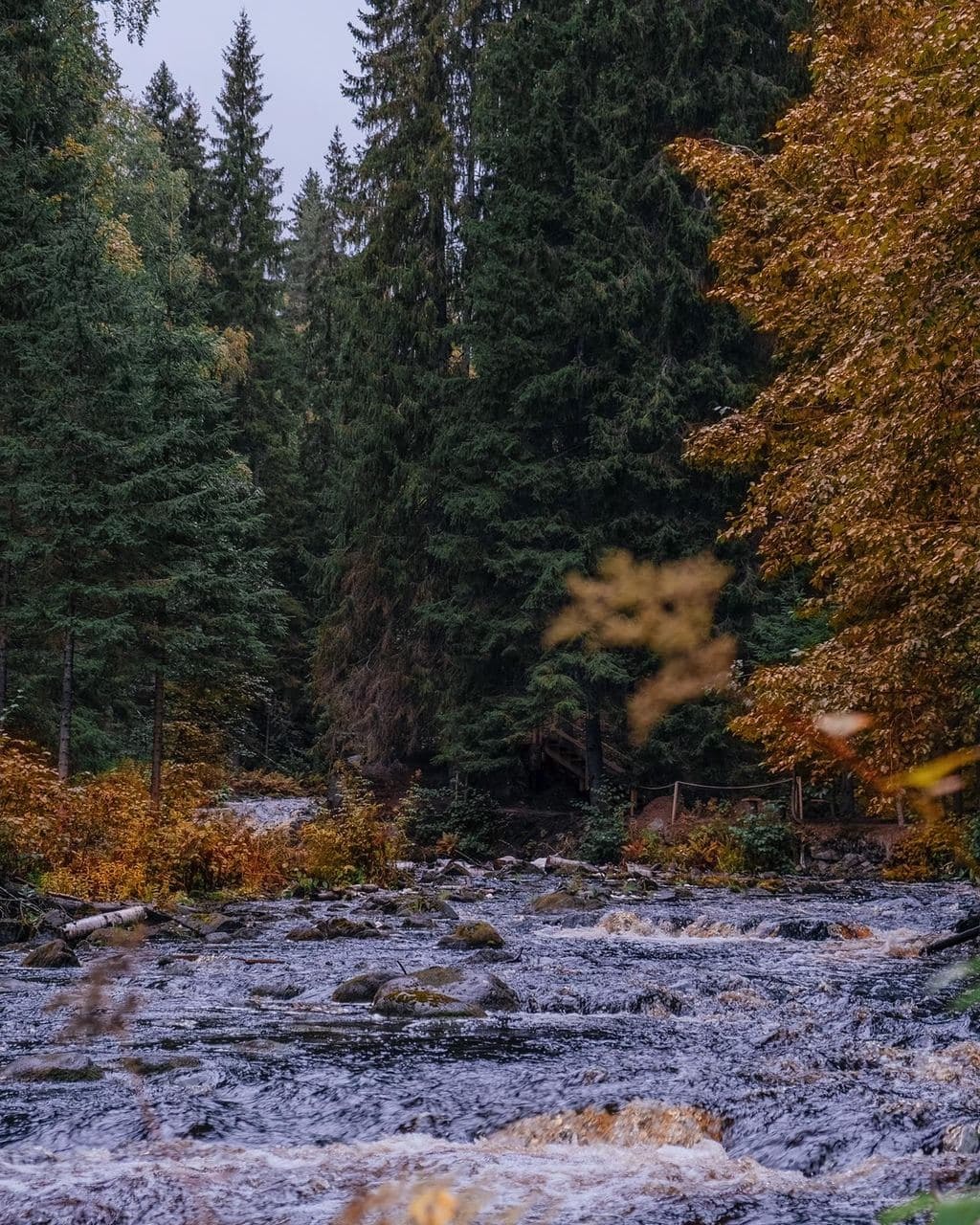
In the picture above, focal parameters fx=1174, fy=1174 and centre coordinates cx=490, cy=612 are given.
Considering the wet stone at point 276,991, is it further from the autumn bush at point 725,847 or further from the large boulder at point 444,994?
the autumn bush at point 725,847

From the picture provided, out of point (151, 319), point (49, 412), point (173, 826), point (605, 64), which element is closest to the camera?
point (173, 826)

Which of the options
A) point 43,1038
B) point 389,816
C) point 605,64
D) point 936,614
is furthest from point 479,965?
point 605,64

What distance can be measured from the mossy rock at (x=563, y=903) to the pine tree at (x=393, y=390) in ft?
43.6

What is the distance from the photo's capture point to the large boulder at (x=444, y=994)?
8031mm

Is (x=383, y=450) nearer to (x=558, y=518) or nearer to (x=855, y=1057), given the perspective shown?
(x=558, y=518)

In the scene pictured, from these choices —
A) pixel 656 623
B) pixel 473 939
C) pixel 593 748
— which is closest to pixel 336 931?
pixel 473 939

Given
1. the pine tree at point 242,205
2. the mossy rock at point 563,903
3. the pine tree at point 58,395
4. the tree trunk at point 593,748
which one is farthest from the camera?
the pine tree at point 242,205

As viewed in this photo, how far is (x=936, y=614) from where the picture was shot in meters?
9.95

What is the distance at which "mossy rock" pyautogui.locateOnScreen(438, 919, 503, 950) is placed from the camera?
11.1 metres

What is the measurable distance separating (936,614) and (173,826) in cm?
1034

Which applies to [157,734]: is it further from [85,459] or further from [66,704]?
[85,459]

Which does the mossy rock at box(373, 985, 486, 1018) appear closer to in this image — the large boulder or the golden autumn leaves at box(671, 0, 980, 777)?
the large boulder

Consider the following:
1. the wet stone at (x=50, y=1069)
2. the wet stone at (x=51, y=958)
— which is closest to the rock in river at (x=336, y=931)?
the wet stone at (x=51, y=958)

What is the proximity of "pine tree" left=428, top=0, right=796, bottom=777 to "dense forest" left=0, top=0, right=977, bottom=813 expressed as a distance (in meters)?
0.11
